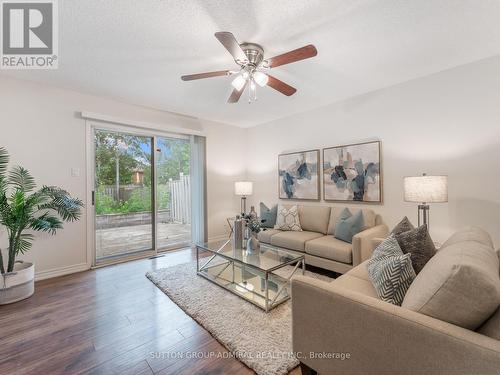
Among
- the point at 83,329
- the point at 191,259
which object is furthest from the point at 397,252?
the point at 191,259

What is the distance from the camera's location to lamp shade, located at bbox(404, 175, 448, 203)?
221 centimetres

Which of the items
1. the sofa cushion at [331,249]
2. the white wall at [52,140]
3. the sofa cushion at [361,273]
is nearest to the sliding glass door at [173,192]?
the white wall at [52,140]

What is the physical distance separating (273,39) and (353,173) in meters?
2.12

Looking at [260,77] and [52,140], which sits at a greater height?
[260,77]

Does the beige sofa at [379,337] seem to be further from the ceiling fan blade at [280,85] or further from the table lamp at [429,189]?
the ceiling fan blade at [280,85]

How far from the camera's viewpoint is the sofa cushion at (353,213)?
2943 mm

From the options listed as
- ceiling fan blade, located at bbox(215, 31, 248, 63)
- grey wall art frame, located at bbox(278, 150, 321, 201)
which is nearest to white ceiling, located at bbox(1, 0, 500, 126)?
ceiling fan blade, located at bbox(215, 31, 248, 63)

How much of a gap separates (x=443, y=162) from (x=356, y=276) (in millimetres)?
1848

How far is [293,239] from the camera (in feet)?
10.3

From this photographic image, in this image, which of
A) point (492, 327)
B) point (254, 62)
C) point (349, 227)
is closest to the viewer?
point (492, 327)

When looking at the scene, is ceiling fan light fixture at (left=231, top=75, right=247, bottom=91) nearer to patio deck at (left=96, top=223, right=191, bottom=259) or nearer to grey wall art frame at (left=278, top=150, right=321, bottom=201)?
grey wall art frame at (left=278, top=150, right=321, bottom=201)

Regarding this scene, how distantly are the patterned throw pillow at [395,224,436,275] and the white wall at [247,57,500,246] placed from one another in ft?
4.52

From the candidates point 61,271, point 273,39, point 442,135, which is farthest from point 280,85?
point 61,271

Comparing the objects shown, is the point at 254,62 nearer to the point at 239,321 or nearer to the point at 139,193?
the point at 239,321
